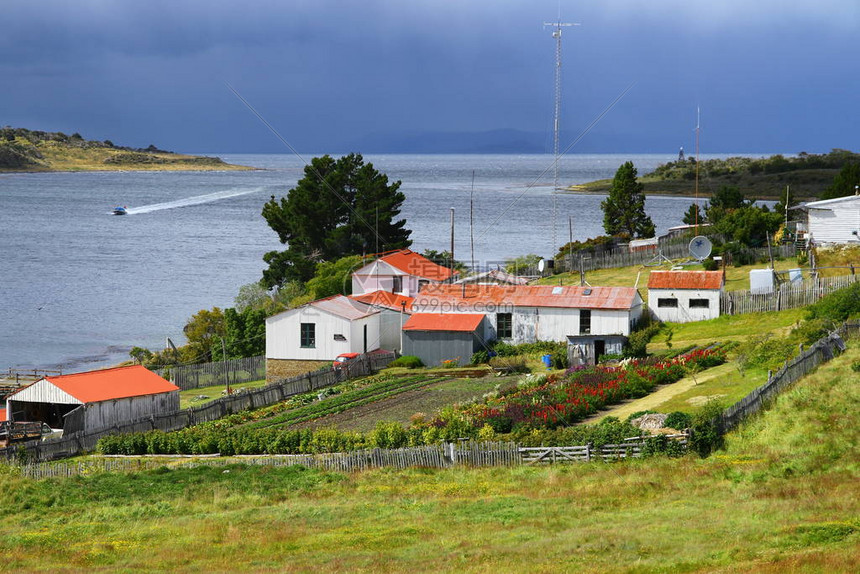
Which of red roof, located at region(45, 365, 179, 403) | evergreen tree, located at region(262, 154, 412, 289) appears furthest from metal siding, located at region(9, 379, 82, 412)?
evergreen tree, located at region(262, 154, 412, 289)

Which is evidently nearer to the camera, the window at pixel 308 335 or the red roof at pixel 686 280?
the red roof at pixel 686 280

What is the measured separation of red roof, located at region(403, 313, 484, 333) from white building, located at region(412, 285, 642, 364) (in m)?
0.56

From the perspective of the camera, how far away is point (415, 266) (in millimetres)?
61188

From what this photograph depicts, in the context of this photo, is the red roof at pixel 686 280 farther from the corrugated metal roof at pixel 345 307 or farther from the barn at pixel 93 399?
the barn at pixel 93 399

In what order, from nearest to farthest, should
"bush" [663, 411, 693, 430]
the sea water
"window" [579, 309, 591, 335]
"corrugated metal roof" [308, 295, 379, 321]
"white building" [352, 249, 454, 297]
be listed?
1. "bush" [663, 411, 693, 430]
2. "window" [579, 309, 591, 335]
3. "corrugated metal roof" [308, 295, 379, 321]
4. "white building" [352, 249, 454, 297]
5. the sea water

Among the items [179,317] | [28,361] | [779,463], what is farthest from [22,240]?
[779,463]

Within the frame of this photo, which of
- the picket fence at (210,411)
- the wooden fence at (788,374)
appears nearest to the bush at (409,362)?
the picket fence at (210,411)

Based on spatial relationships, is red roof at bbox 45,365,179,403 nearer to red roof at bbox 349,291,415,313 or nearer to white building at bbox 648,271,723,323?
red roof at bbox 349,291,415,313

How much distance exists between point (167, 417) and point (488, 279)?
2862cm

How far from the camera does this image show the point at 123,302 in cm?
8900

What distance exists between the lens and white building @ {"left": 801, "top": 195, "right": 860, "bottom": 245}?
55.8 meters

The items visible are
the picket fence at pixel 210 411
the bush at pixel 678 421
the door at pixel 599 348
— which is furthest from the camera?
the door at pixel 599 348

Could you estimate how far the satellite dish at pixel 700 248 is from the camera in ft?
185

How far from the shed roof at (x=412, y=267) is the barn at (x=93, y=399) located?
21.8 metres
